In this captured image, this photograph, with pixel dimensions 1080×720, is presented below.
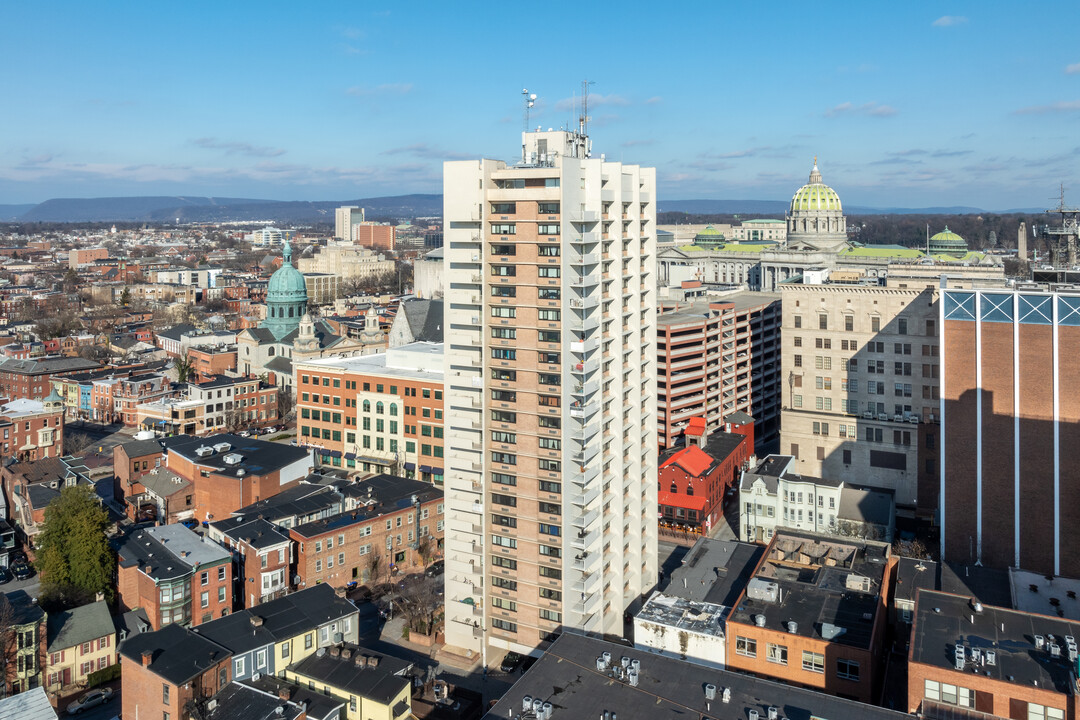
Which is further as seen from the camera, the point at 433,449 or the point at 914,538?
the point at 433,449

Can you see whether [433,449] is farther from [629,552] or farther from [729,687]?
[729,687]

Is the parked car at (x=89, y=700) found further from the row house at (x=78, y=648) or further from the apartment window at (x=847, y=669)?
the apartment window at (x=847, y=669)

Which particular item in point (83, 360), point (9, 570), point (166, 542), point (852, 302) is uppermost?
point (852, 302)

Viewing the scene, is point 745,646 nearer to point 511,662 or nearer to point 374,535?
point 511,662

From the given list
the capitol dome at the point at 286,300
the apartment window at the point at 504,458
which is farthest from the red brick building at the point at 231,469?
the capitol dome at the point at 286,300

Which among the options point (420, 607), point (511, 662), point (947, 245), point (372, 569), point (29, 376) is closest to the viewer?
point (511, 662)

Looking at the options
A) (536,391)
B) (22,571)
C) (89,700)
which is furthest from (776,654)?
(22,571)

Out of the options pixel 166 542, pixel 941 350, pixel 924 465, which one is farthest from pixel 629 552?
pixel 924 465

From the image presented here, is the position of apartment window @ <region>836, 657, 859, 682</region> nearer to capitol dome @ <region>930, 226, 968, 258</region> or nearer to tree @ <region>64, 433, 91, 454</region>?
tree @ <region>64, 433, 91, 454</region>
